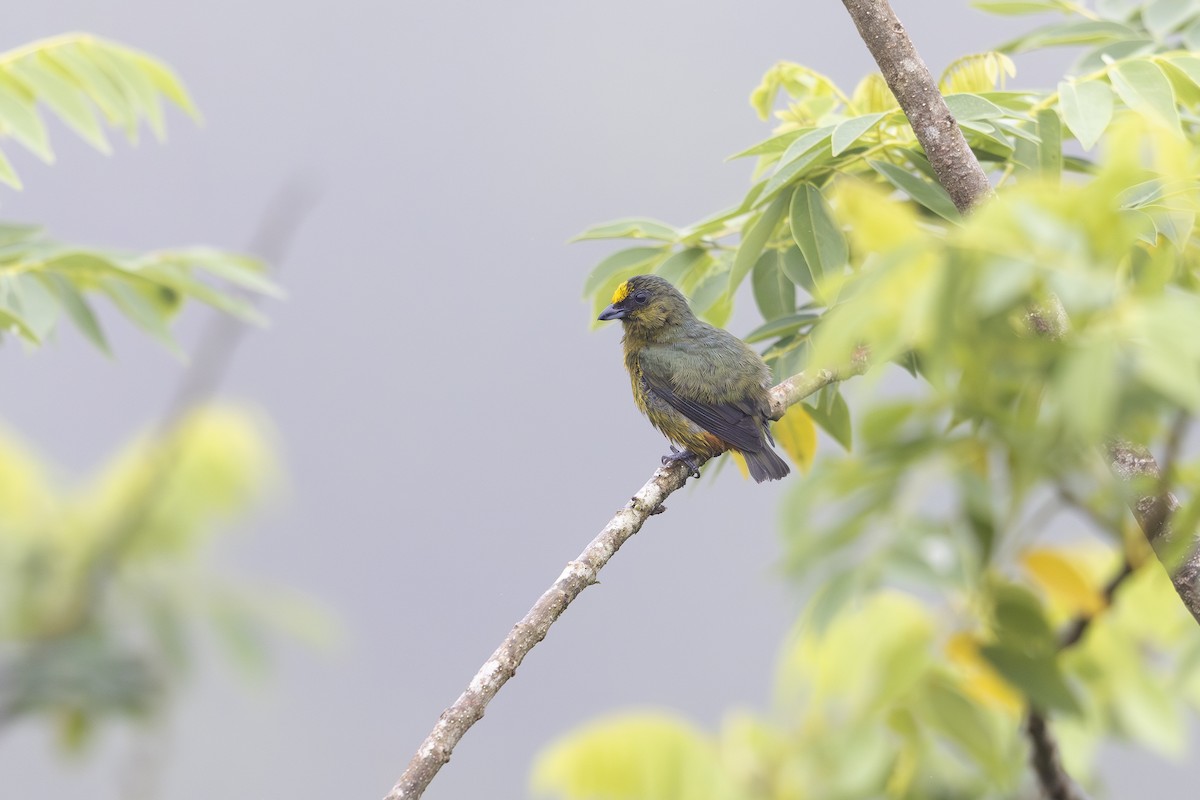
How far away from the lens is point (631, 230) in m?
2.19

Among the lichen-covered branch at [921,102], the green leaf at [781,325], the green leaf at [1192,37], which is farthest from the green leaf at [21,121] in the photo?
the green leaf at [1192,37]

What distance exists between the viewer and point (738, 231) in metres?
2.19

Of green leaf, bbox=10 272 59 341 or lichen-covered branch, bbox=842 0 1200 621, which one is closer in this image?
lichen-covered branch, bbox=842 0 1200 621

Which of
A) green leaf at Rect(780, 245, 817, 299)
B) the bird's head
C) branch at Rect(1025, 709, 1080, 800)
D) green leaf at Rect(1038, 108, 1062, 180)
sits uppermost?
the bird's head

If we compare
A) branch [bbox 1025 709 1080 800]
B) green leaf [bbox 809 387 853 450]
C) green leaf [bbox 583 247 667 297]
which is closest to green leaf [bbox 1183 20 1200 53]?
green leaf [bbox 809 387 853 450]

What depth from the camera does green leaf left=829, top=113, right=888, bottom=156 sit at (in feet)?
5.40

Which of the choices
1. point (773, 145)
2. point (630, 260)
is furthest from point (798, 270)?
point (630, 260)

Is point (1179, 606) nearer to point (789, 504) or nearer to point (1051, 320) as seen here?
point (1051, 320)

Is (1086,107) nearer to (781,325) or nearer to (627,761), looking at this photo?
(781,325)

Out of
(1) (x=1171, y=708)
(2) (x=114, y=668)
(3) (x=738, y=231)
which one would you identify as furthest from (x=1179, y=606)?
(2) (x=114, y=668)

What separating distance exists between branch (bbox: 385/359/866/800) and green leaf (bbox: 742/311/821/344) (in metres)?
0.09

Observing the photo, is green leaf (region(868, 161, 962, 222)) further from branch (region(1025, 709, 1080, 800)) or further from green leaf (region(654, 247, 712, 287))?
branch (region(1025, 709, 1080, 800))

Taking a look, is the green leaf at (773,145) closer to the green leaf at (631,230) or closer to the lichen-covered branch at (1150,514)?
the green leaf at (631,230)

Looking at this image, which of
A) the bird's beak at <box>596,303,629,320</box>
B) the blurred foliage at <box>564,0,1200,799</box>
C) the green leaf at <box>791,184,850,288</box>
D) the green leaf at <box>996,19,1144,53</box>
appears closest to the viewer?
the blurred foliage at <box>564,0,1200,799</box>
